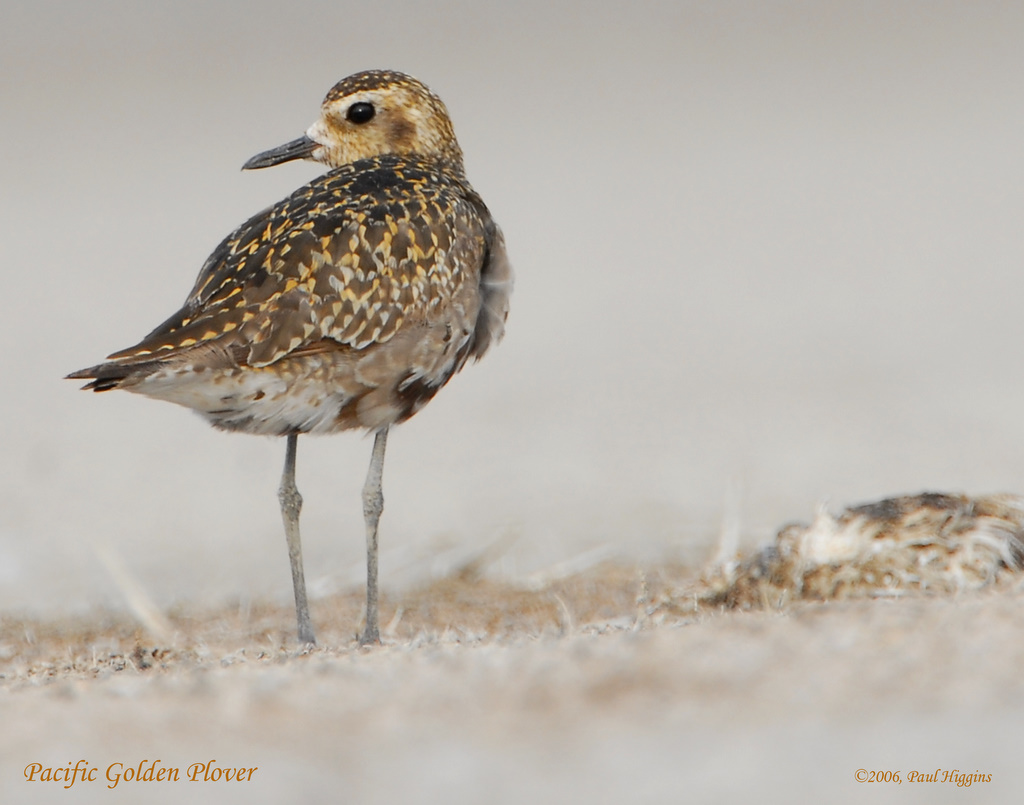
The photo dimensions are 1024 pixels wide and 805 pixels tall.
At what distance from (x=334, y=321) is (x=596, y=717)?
198 cm

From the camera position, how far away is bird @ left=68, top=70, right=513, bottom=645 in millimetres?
4328

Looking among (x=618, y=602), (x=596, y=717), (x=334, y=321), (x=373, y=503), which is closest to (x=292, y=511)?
(x=373, y=503)

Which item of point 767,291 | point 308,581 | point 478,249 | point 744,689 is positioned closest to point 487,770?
point 744,689

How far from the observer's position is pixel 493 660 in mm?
3178

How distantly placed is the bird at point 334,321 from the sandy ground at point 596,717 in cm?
103

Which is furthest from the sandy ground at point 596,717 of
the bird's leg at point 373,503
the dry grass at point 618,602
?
the bird's leg at point 373,503

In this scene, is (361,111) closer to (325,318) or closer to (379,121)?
(379,121)

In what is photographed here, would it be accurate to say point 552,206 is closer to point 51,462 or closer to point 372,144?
point 51,462

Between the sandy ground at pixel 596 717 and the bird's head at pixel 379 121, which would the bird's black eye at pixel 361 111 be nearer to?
the bird's head at pixel 379 121

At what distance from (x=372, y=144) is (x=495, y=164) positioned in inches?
415

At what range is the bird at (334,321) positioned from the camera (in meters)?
4.33

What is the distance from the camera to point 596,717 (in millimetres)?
2738

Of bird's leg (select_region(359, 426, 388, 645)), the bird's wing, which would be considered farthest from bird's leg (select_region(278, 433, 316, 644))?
the bird's wing

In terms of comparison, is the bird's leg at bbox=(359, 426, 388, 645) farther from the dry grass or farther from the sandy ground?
the sandy ground
